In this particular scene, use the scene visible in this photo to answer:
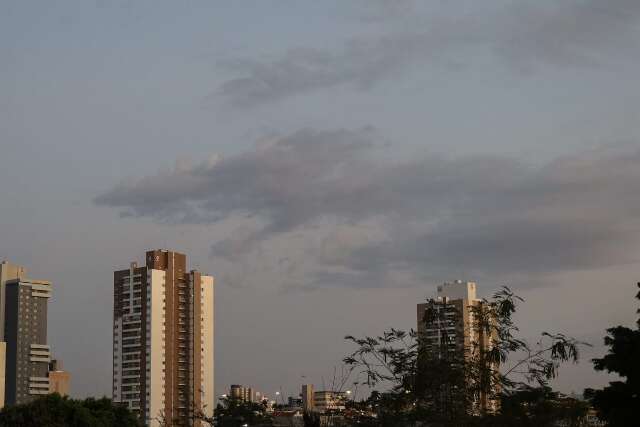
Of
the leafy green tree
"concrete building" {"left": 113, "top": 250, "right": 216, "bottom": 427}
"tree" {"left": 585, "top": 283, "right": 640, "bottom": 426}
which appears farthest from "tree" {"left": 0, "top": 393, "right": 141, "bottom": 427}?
"concrete building" {"left": 113, "top": 250, "right": 216, "bottom": 427}

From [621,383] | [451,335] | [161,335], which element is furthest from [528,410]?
[161,335]

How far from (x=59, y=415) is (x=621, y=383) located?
38.5m

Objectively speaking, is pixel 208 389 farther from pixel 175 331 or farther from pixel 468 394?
pixel 468 394

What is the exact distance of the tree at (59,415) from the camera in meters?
64.0

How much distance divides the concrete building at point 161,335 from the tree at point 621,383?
124103 mm

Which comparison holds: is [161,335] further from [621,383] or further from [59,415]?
[621,383]

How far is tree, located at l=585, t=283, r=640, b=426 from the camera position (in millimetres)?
33000

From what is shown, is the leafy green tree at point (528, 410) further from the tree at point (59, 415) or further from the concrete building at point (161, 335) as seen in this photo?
the concrete building at point (161, 335)

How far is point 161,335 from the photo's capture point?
15675 centimetres

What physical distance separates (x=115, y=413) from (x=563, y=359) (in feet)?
Answer: 150

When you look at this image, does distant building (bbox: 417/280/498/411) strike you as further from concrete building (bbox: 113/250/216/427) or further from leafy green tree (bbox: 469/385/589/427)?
concrete building (bbox: 113/250/216/427)

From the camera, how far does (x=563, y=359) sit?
25734 millimetres

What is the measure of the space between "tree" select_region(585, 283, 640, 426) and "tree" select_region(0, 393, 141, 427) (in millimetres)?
36568

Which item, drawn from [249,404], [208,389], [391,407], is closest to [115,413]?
[249,404]
